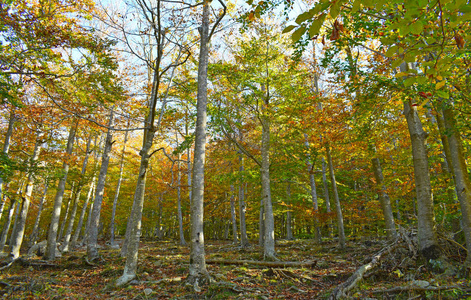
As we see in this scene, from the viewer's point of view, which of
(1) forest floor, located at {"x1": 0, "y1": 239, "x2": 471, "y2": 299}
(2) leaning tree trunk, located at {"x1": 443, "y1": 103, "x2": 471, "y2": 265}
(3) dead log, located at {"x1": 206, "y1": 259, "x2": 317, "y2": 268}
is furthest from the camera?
(3) dead log, located at {"x1": 206, "y1": 259, "x2": 317, "y2": 268}

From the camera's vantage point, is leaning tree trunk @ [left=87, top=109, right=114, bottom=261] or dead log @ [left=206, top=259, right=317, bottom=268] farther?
leaning tree trunk @ [left=87, top=109, right=114, bottom=261]

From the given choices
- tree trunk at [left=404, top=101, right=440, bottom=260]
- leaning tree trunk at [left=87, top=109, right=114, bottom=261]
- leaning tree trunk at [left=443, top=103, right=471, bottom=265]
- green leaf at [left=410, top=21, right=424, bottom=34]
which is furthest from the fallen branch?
leaning tree trunk at [left=87, top=109, right=114, bottom=261]

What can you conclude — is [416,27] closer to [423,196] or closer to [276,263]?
[423,196]

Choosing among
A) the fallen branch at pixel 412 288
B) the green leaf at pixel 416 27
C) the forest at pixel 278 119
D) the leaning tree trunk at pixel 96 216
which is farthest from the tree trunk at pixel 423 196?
the leaning tree trunk at pixel 96 216

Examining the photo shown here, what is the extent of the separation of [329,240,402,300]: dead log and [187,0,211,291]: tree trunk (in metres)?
Answer: 2.84

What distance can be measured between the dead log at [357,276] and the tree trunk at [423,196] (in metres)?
0.69

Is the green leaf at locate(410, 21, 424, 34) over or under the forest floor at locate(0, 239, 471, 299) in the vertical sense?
over

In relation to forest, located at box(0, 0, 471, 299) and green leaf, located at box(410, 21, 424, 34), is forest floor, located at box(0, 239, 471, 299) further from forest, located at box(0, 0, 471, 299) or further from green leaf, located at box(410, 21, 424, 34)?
green leaf, located at box(410, 21, 424, 34)

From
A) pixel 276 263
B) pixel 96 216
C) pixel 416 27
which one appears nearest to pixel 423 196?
pixel 276 263


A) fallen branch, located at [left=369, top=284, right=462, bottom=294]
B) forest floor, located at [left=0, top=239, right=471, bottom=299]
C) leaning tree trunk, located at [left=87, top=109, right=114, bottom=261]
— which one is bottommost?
forest floor, located at [left=0, top=239, right=471, bottom=299]

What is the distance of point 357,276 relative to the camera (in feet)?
16.0

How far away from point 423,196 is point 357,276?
2.60m

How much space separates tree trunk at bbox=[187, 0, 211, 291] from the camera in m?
5.71

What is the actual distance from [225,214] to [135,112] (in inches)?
543
